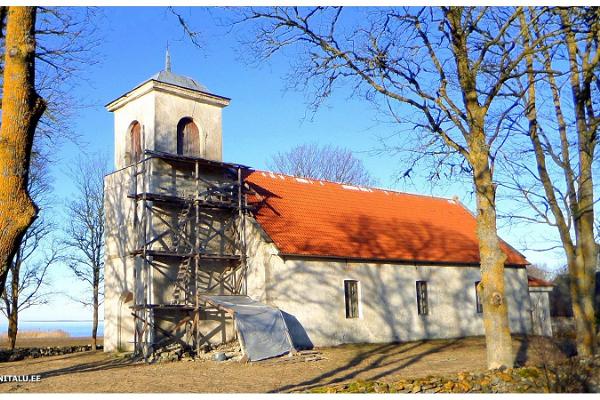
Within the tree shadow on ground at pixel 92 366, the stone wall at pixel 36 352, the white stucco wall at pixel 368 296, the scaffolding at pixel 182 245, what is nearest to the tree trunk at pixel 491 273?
the white stucco wall at pixel 368 296

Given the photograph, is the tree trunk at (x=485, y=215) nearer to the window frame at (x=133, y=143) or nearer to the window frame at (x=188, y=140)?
the window frame at (x=188, y=140)

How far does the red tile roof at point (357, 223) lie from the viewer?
23.6 metres

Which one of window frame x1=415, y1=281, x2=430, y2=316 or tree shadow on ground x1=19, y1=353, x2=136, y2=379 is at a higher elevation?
window frame x1=415, y1=281, x2=430, y2=316

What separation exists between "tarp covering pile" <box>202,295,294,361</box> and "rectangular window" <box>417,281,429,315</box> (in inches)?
324

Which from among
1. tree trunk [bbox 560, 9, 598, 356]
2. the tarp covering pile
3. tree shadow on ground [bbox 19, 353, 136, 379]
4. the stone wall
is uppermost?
tree trunk [bbox 560, 9, 598, 356]

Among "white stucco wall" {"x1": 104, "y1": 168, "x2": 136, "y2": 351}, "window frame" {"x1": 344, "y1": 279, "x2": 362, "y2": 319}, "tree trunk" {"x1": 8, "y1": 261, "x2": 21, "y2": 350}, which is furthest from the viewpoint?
"tree trunk" {"x1": 8, "y1": 261, "x2": 21, "y2": 350}

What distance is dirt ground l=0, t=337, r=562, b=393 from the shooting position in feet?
45.7

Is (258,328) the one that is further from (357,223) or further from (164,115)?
(164,115)

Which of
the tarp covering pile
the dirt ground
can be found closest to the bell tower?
the tarp covering pile

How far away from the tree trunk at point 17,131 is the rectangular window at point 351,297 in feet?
60.3

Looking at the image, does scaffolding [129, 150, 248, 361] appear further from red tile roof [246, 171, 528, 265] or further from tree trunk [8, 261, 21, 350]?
tree trunk [8, 261, 21, 350]

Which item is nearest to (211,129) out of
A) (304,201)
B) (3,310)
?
(304,201)

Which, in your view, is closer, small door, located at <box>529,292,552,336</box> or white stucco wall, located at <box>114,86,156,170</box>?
white stucco wall, located at <box>114,86,156,170</box>

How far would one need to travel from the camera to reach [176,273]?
72.6ft
